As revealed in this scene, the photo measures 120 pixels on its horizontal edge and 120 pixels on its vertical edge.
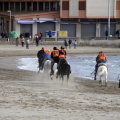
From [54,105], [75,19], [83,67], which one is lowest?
[83,67]

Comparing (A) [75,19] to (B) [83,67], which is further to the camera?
(A) [75,19]

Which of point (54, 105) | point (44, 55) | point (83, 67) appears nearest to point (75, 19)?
point (83, 67)

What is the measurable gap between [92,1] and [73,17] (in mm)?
3291

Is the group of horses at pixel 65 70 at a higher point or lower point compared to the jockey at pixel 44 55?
lower

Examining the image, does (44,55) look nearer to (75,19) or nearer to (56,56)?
(56,56)

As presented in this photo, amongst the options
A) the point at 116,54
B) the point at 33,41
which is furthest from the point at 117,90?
the point at 33,41

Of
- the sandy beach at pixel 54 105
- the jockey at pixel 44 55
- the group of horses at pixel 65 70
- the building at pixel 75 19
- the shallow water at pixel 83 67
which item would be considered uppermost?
the building at pixel 75 19

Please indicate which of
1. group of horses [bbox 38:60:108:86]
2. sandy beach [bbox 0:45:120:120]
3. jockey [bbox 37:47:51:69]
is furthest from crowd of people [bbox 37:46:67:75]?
sandy beach [bbox 0:45:120:120]

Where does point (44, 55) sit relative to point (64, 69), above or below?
above

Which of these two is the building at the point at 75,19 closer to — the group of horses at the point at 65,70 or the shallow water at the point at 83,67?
the shallow water at the point at 83,67

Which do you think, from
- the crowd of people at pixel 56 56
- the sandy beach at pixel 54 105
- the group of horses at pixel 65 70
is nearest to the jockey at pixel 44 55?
the crowd of people at pixel 56 56

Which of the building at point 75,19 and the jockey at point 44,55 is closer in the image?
the jockey at point 44,55

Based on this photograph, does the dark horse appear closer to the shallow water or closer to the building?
the shallow water

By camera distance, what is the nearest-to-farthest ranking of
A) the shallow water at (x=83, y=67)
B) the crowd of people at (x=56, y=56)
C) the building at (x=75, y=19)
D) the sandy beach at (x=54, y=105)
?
the sandy beach at (x=54, y=105) → the crowd of people at (x=56, y=56) → the shallow water at (x=83, y=67) → the building at (x=75, y=19)
